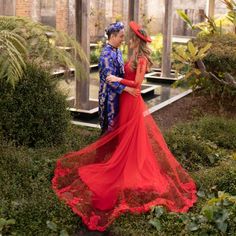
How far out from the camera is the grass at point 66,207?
4176 mm

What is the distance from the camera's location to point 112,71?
532 centimetres

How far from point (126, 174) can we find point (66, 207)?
2.62 feet

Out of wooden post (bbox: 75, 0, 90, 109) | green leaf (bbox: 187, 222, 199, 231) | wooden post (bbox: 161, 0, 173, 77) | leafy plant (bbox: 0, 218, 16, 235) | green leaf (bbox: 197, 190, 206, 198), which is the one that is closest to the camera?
leafy plant (bbox: 0, 218, 16, 235)

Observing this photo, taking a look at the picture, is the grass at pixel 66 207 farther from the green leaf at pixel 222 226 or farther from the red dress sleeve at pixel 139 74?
the red dress sleeve at pixel 139 74

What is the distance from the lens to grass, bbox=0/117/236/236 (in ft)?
13.7

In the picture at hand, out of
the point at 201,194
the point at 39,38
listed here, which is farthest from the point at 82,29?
the point at 201,194

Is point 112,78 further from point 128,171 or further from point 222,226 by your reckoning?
point 222,226

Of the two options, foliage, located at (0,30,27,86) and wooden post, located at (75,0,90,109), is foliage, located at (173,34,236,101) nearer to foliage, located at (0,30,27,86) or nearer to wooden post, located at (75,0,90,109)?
wooden post, located at (75,0,90,109)

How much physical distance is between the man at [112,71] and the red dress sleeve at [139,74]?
0.18ft

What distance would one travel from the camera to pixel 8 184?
471 cm

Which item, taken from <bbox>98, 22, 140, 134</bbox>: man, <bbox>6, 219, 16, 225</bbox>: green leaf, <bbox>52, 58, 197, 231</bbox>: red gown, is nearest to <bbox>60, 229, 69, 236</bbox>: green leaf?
<bbox>52, 58, 197, 231</bbox>: red gown

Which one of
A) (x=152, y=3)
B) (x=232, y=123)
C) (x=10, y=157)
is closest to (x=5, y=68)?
(x=10, y=157)

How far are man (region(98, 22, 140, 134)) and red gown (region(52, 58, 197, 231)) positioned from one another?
0.30 feet

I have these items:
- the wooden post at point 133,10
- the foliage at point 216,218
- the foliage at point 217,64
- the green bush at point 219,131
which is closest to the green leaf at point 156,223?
the foliage at point 216,218
